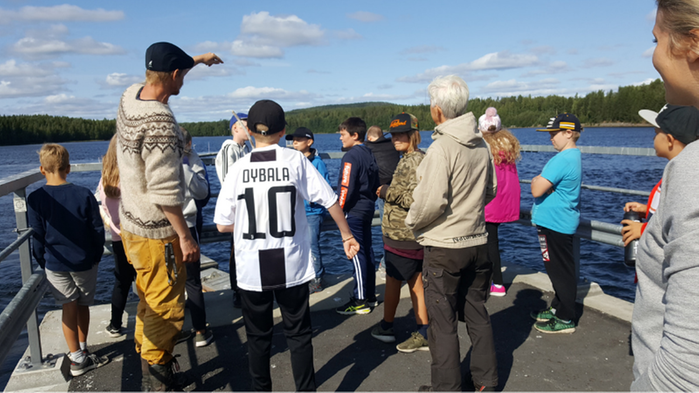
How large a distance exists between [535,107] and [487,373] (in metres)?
164

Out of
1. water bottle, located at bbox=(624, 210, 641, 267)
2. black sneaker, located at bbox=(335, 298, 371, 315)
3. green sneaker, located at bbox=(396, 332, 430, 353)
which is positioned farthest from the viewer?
black sneaker, located at bbox=(335, 298, 371, 315)

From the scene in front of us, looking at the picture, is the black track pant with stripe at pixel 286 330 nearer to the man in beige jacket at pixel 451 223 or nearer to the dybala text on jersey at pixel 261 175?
the dybala text on jersey at pixel 261 175

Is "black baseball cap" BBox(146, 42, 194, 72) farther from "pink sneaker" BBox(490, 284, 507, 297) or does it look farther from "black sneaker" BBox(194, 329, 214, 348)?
"pink sneaker" BBox(490, 284, 507, 297)

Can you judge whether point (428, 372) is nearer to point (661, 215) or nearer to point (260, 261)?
point (260, 261)

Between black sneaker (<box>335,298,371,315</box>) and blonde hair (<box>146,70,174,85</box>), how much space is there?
2791 mm

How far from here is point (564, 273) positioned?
13.4ft

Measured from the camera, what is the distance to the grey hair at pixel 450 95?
3094 millimetres

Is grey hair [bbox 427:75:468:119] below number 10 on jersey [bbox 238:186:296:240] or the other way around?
the other way around

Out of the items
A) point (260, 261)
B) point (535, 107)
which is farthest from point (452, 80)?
point (535, 107)

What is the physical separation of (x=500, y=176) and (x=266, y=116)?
281 centimetres

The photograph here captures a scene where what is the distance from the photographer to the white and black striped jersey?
2.85 metres

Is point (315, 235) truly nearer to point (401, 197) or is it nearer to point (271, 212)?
Answer: point (401, 197)

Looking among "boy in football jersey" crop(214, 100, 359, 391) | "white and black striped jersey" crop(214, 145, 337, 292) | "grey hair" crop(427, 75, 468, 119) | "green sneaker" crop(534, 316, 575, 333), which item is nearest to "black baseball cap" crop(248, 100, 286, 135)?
"boy in football jersey" crop(214, 100, 359, 391)

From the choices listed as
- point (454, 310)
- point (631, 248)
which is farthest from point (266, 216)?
point (631, 248)
